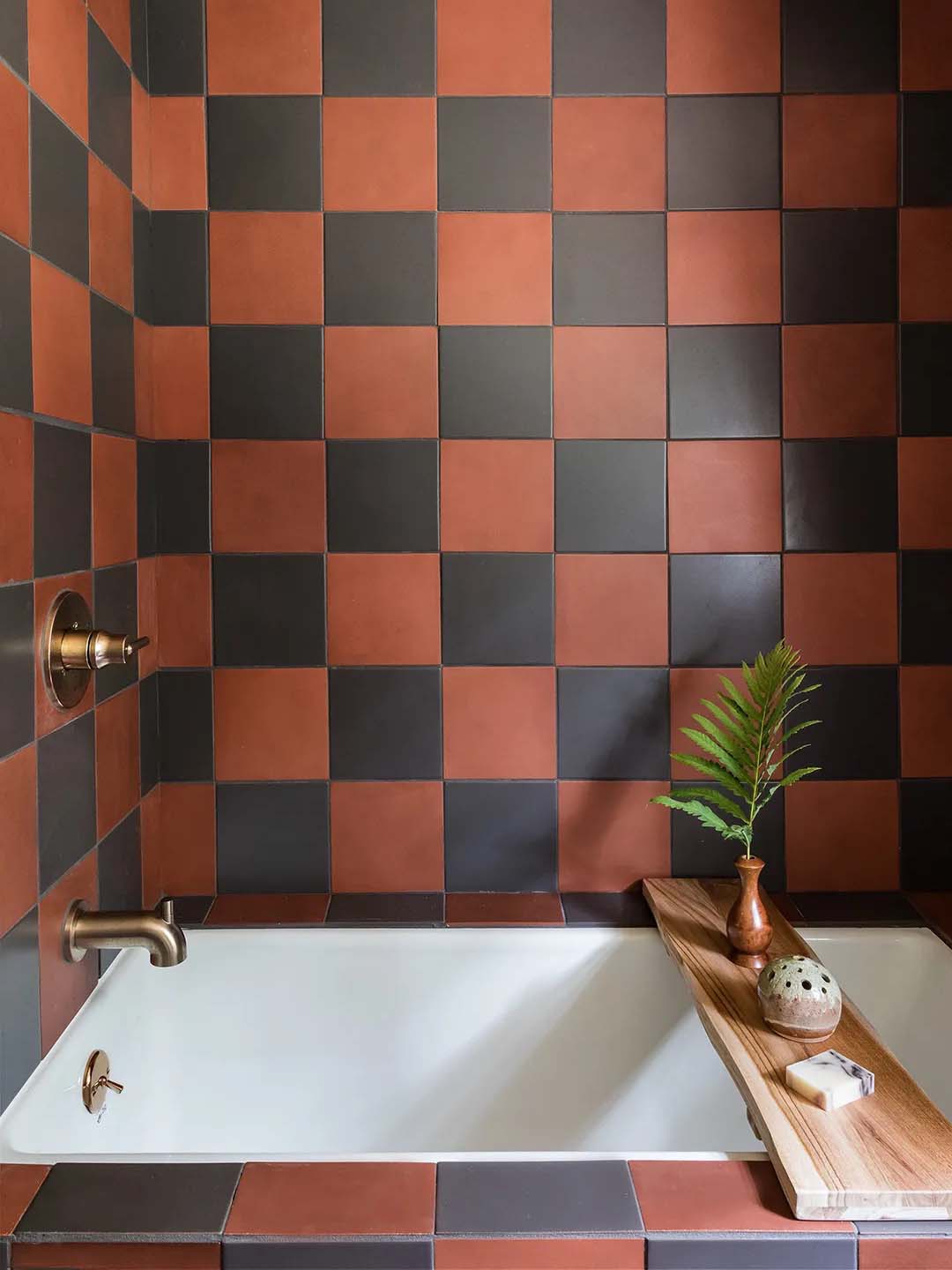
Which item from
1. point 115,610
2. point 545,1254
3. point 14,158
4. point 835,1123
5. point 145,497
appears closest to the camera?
point 545,1254

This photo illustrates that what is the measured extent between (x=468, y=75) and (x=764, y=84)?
20.0 inches

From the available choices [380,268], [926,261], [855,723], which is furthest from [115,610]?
[926,261]

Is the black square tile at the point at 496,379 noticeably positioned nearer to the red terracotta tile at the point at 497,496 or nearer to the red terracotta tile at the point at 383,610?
the red terracotta tile at the point at 497,496

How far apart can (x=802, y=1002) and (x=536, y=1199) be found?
1.45 ft

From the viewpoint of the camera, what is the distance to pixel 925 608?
74.8 inches

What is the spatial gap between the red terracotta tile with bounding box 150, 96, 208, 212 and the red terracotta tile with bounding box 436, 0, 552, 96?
42 cm

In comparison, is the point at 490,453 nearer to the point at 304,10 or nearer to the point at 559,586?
the point at 559,586

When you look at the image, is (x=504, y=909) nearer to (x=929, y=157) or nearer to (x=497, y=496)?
(x=497, y=496)

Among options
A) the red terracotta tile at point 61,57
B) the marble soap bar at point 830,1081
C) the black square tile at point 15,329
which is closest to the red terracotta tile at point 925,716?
the marble soap bar at point 830,1081

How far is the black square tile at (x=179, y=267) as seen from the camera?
A: 1.86m

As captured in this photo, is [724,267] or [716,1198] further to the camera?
[724,267]

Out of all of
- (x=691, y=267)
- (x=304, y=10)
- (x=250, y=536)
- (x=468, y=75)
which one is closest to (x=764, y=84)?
(x=691, y=267)

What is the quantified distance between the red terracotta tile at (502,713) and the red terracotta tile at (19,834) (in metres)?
0.75

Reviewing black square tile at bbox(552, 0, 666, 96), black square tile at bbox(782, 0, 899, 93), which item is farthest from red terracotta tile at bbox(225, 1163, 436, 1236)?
black square tile at bbox(782, 0, 899, 93)
